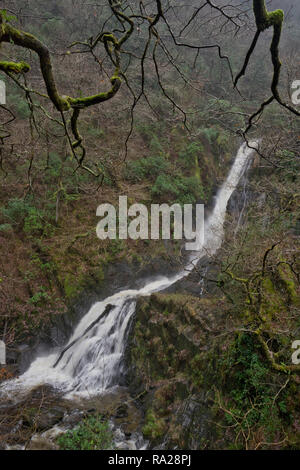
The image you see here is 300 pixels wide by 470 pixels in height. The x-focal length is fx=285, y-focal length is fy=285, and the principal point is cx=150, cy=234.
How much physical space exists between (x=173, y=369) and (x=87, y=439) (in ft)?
6.95

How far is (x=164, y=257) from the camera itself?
36.9ft

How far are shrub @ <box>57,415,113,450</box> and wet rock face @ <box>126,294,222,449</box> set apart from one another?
3.01 ft

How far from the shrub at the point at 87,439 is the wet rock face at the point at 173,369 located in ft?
3.01

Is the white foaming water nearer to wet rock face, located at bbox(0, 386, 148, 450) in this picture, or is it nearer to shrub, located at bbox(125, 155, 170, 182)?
wet rock face, located at bbox(0, 386, 148, 450)

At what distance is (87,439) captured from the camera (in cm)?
481

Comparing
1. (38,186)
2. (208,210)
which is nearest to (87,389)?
(38,186)

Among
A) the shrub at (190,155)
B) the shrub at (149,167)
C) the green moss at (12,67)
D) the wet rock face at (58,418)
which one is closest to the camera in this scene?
the green moss at (12,67)

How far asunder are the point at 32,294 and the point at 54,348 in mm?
1671

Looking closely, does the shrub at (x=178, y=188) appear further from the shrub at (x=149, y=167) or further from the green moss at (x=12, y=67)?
the green moss at (x=12, y=67)

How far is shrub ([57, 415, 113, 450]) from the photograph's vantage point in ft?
15.5

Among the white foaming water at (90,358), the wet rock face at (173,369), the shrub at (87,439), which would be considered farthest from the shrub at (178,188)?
the shrub at (87,439)

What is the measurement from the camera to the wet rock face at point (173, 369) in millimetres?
4895

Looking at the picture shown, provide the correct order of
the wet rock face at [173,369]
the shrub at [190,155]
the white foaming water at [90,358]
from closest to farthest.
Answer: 1. the wet rock face at [173,369]
2. the white foaming water at [90,358]
3. the shrub at [190,155]
